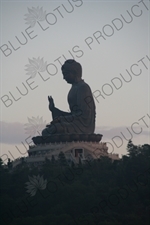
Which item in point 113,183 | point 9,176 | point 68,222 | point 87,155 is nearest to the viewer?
point 68,222

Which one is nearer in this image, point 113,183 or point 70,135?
point 113,183

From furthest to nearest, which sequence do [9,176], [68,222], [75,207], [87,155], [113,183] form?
1. [87,155]
2. [9,176]
3. [113,183]
4. [75,207]
5. [68,222]

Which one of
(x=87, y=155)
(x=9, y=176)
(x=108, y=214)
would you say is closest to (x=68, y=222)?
(x=108, y=214)

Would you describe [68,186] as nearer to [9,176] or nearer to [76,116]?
[9,176]

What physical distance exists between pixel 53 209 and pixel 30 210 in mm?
1173

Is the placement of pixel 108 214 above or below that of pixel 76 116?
below

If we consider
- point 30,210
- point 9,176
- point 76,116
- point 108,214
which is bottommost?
point 108,214

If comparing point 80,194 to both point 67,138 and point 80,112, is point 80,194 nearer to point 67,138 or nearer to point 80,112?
point 67,138

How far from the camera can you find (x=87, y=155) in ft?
138

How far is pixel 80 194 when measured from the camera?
104 ft

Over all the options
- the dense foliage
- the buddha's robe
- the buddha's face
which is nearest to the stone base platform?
the buddha's robe

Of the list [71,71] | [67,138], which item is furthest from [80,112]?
[71,71]

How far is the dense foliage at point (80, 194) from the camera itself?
29672 millimetres

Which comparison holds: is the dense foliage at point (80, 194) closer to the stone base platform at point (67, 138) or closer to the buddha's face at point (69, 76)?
the stone base platform at point (67, 138)
